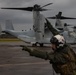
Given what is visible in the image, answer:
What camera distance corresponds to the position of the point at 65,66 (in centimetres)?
461

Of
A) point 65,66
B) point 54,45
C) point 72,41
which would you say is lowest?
point 72,41

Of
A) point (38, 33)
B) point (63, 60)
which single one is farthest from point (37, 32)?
point (63, 60)

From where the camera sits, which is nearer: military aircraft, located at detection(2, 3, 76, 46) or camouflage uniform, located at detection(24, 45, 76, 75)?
camouflage uniform, located at detection(24, 45, 76, 75)

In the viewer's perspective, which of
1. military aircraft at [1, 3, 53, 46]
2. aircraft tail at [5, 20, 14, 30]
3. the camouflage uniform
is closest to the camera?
the camouflage uniform

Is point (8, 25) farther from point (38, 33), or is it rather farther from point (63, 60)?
point (63, 60)

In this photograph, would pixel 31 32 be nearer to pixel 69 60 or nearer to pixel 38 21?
pixel 38 21

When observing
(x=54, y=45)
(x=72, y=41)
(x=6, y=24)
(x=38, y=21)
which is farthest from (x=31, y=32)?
(x=54, y=45)

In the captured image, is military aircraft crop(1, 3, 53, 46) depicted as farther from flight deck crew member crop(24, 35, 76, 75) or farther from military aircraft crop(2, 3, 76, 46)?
flight deck crew member crop(24, 35, 76, 75)

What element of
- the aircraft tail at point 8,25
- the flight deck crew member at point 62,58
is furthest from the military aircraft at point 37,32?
the flight deck crew member at point 62,58

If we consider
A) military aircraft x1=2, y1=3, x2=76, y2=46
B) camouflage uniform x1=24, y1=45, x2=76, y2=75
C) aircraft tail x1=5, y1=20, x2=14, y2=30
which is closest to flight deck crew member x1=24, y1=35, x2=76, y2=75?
camouflage uniform x1=24, y1=45, x2=76, y2=75

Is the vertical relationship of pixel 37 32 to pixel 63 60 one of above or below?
below

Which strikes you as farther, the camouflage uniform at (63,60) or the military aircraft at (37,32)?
the military aircraft at (37,32)

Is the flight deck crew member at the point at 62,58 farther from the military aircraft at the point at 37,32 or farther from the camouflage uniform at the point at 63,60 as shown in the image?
the military aircraft at the point at 37,32

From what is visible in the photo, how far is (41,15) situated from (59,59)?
3614 centimetres
